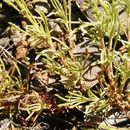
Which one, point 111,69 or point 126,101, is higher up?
point 111,69

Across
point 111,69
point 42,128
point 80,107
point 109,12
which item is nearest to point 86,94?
point 80,107

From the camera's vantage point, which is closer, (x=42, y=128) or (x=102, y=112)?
(x=102, y=112)

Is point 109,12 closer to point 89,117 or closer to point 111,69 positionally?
point 111,69

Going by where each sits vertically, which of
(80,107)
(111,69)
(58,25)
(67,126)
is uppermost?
(58,25)

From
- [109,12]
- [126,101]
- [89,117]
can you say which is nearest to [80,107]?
[89,117]

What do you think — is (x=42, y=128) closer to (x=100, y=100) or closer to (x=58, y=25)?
(x=100, y=100)

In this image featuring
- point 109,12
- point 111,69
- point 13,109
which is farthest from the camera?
point 13,109

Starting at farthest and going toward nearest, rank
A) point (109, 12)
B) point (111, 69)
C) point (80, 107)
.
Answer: point (80, 107), point (111, 69), point (109, 12)
